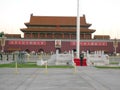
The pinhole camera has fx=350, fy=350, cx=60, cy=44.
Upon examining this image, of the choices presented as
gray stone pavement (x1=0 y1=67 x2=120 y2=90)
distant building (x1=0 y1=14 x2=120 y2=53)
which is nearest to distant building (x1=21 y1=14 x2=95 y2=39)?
distant building (x1=0 y1=14 x2=120 y2=53)

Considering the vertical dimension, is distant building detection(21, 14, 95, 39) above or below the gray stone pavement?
above

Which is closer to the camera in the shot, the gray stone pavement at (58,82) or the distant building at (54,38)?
the gray stone pavement at (58,82)

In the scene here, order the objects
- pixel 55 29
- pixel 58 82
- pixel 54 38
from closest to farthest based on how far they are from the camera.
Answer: pixel 58 82 < pixel 54 38 < pixel 55 29

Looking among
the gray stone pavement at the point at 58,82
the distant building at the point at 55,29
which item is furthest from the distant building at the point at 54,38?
the gray stone pavement at the point at 58,82

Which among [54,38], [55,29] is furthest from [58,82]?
[55,29]

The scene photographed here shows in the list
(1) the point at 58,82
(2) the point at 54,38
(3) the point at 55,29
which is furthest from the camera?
(3) the point at 55,29

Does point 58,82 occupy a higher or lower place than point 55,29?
lower

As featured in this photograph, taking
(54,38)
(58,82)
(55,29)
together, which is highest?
(55,29)

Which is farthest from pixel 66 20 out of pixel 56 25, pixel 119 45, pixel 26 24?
pixel 119 45

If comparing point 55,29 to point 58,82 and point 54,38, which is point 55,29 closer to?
point 54,38

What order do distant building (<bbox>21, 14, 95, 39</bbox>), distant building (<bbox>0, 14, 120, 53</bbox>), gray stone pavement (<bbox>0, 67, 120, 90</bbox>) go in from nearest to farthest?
gray stone pavement (<bbox>0, 67, 120, 90</bbox>)
distant building (<bbox>0, 14, 120, 53</bbox>)
distant building (<bbox>21, 14, 95, 39</bbox>)

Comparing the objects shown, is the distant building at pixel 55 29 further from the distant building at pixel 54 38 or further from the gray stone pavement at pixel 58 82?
the gray stone pavement at pixel 58 82

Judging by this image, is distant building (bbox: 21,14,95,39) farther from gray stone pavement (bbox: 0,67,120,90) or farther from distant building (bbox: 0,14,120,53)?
gray stone pavement (bbox: 0,67,120,90)

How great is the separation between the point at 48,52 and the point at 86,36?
9560 mm
